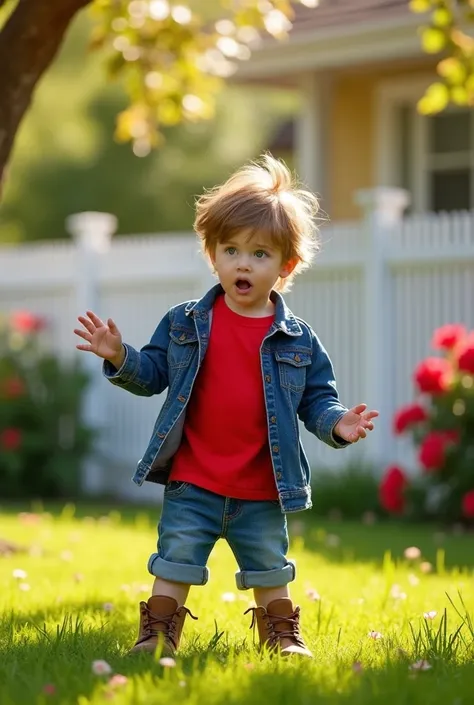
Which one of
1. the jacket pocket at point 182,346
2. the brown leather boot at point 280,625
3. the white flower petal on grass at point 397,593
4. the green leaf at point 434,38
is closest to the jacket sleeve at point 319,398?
the jacket pocket at point 182,346

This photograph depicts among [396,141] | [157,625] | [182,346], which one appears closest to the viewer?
[157,625]

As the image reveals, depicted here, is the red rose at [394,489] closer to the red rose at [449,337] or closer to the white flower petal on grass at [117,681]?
the red rose at [449,337]

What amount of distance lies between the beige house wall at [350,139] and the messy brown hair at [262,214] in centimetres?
878

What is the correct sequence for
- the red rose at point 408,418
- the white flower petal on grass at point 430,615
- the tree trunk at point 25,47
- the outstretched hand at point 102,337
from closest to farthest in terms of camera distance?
the outstretched hand at point 102,337 → the white flower petal on grass at point 430,615 → the tree trunk at point 25,47 → the red rose at point 408,418

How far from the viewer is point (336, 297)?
33.2ft

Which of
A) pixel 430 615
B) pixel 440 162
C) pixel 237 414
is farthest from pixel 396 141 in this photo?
pixel 237 414

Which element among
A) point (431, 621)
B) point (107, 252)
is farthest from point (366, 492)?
point (431, 621)

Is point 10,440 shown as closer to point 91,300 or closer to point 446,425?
point 91,300

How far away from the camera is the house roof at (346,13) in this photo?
11344 millimetres

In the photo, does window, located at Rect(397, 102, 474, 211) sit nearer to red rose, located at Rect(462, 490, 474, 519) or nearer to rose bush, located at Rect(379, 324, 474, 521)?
rose bush, located at Rect(379, 324, 474, 521)

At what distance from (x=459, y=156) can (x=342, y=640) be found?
8.64 metres

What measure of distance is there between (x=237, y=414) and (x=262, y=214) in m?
0.59

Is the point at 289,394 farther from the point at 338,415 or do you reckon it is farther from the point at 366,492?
the point at 366,492

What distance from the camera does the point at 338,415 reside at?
395 centimetres
